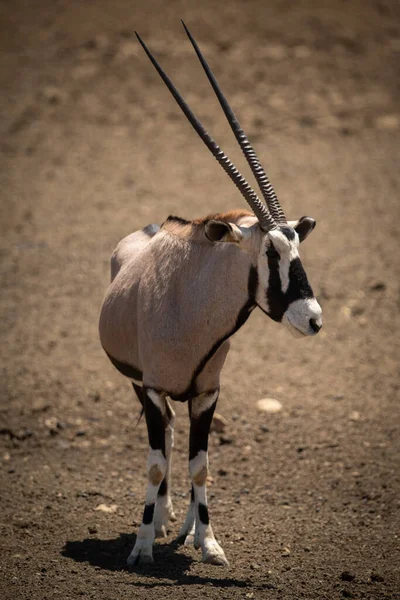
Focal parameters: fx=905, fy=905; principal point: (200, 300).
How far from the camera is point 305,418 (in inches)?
379

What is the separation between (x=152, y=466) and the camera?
6.68 metres

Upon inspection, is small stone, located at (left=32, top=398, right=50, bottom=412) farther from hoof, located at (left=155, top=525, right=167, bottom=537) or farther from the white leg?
the white leg

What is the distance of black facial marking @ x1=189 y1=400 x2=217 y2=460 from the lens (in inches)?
264

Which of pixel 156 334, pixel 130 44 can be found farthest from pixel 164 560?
pixel 130 44

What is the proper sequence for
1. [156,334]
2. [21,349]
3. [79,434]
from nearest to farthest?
[156,334]
[79,434]
[21,349]

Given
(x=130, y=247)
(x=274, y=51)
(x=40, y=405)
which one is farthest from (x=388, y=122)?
(x=130, y=247)

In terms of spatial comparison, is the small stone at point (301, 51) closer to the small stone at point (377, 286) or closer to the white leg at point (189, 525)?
the small stone at point (377, 286)

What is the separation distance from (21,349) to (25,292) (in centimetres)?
174

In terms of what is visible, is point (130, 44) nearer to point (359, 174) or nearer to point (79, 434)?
point (359, 174)

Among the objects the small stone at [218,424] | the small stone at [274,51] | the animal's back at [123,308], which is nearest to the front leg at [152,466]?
the animal's back at [123,308]

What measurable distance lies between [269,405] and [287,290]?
411 centimetres

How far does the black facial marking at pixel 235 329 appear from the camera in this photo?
20.3ft

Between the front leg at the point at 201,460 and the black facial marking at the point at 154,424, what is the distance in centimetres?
25

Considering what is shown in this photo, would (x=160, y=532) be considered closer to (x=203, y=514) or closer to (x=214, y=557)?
(x=203, y=514)
